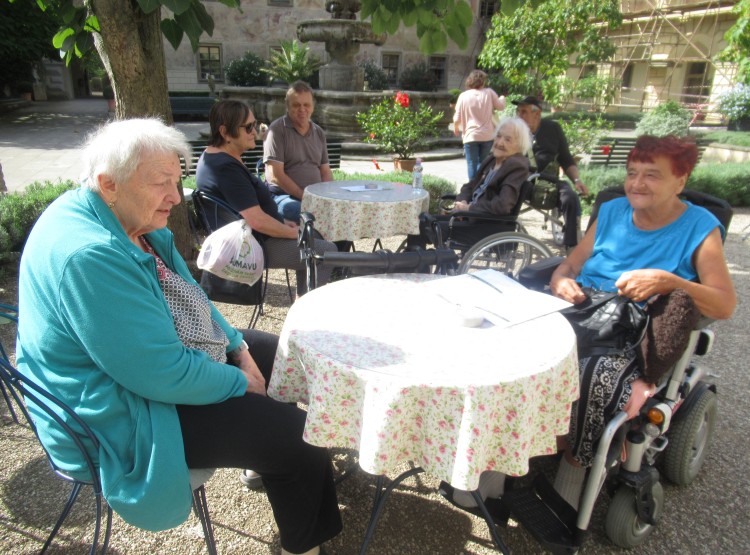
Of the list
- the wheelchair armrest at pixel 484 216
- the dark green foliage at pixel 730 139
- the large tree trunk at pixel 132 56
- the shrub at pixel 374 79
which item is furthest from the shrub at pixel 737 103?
the large tree trunk at pixel 132 56

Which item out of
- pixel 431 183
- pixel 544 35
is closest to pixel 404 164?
pixel 431 183

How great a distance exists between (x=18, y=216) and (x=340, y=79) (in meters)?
9.90

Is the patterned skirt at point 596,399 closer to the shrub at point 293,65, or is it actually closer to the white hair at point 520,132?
the white hair at point 520,132

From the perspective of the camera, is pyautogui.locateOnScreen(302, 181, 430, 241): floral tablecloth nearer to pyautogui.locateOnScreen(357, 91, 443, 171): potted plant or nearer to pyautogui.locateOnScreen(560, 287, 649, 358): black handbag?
A: pyautogui.locateOnScreen(560, 287, 649, 358): black handbag

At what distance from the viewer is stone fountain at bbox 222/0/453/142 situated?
1247cm

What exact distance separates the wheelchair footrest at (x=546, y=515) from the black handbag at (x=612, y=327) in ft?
1.83

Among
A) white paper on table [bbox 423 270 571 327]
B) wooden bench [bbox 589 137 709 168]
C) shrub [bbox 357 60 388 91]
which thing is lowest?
wooden bench [bbox 589 137 709 168]

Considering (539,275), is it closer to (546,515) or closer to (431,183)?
(546,515)

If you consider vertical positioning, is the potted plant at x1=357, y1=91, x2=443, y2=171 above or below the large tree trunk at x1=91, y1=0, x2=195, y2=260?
below

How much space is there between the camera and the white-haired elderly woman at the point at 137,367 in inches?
55.0

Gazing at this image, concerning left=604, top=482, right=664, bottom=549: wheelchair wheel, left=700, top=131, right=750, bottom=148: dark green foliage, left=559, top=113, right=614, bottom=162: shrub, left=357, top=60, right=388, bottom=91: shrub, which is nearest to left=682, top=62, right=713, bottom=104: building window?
left=700, top=131, right=750, bottom=148: dark green foliage

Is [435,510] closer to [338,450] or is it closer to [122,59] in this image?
[338,450]

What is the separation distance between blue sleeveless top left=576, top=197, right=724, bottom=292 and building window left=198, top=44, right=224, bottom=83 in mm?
23701

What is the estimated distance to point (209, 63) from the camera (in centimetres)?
2347
